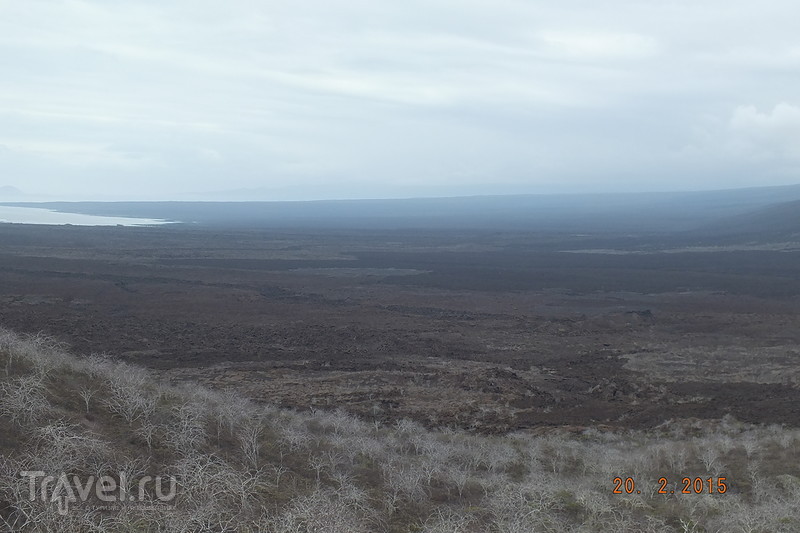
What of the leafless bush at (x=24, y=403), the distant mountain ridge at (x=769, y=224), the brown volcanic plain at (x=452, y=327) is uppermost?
the distant mountain ridge at (x=769, y=224)

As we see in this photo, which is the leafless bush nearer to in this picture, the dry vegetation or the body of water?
the dry vegetation

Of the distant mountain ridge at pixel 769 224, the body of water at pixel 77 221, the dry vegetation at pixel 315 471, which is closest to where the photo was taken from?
the dry vegetation at pixel 315 471

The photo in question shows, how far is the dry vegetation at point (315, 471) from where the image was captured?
22.3ft

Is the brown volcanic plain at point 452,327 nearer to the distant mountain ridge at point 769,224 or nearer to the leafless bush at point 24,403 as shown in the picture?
the leafless bush at point 24,403

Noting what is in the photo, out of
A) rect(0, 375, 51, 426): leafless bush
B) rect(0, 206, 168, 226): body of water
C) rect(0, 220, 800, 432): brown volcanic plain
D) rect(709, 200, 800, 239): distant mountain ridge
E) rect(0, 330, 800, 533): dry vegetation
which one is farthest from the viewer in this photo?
rect(0, 206, 168, 226): body of water

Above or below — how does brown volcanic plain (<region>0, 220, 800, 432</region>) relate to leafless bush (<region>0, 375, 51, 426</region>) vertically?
below

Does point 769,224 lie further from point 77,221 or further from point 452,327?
point 77,221

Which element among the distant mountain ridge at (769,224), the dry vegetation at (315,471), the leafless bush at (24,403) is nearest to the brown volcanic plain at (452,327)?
the dry vegetation at (315,471)

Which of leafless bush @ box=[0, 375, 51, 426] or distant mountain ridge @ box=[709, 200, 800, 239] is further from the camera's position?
distant mountain ridge @ box=[709, 200, 800, 239]

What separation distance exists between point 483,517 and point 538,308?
2846cm

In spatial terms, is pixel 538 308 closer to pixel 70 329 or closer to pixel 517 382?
pixel 517 382

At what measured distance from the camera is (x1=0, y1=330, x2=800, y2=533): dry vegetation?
22.3 ft

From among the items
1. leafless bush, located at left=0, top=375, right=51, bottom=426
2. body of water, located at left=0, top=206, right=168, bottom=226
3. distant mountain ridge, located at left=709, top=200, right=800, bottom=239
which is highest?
body of water, located at left=0, top=206, right=168, bottom=226

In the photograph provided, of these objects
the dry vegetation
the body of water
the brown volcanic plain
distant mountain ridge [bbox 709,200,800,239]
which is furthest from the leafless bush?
A: the body of water
